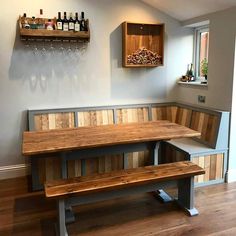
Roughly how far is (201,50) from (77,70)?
6.15 feet

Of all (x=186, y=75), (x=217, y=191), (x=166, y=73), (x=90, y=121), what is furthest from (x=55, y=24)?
(x=217, y=191)

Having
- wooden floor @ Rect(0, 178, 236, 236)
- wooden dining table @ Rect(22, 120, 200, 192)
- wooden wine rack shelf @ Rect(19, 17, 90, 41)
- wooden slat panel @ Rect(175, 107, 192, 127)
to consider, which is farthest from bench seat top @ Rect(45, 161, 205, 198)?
wooden wine rack shelf @ Rect(19, 17, 90, 41)

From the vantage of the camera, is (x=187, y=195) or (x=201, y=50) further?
(x=201, y=50)

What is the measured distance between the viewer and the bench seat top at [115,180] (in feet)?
7.19

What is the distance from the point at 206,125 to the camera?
11.1 feet

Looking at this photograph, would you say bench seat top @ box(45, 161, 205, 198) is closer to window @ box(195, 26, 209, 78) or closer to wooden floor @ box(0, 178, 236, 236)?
wooden floor @ box(0, 178, 236, 236)

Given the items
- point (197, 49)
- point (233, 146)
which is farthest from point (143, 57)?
point (233, 146)

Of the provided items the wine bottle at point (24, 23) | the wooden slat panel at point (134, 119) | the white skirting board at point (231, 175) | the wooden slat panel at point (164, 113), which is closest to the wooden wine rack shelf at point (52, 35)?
the wine bottle at point (24, 23)

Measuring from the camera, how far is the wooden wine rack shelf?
317cm

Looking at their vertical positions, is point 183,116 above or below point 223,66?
below

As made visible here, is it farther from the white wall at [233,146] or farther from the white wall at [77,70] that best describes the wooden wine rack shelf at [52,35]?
the white wall at [233,146]

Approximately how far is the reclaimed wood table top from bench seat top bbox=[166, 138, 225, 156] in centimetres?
36

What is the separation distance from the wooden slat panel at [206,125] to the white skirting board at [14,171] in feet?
7.47

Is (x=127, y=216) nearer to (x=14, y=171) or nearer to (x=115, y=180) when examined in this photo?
(x=115, y=180)
